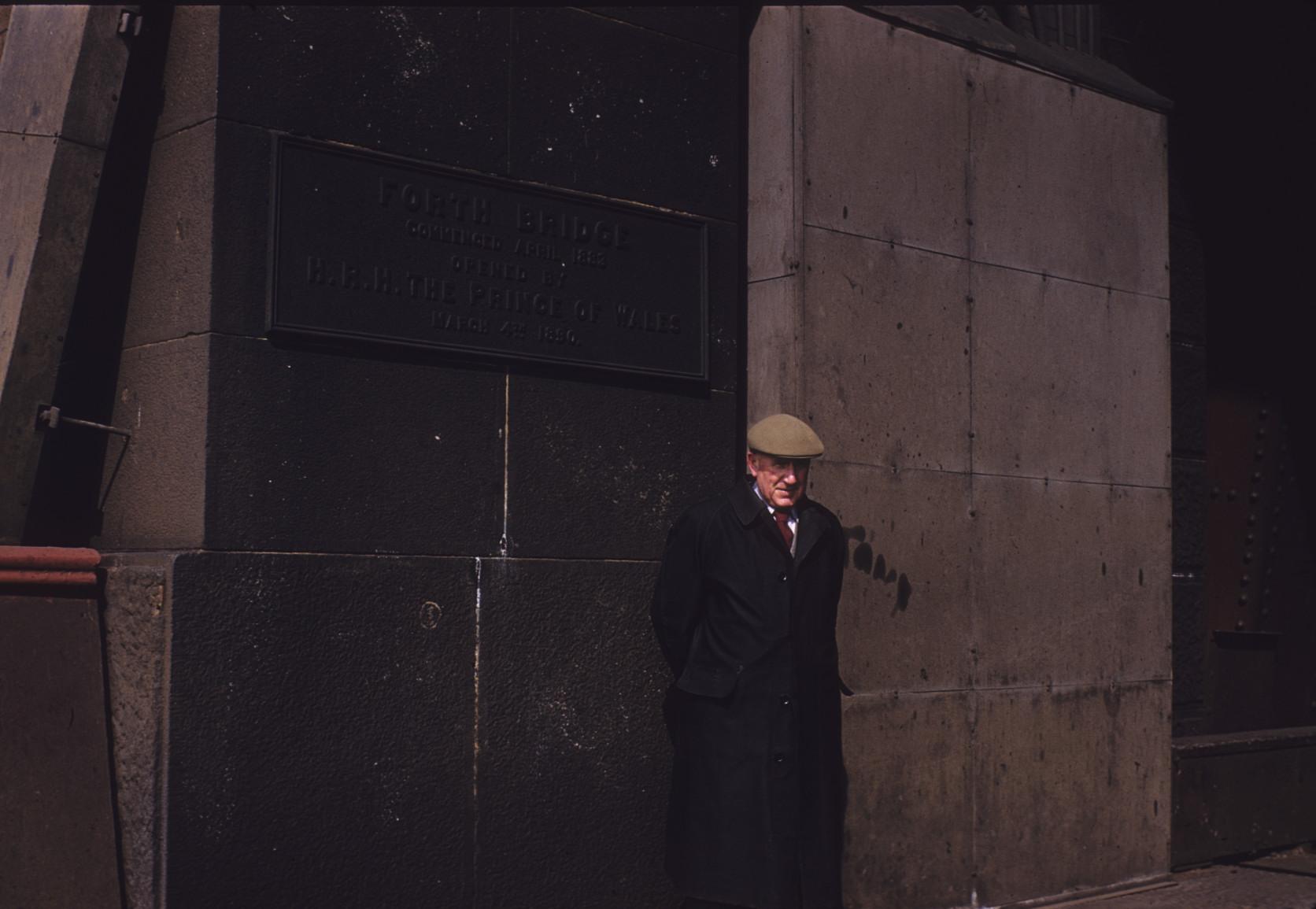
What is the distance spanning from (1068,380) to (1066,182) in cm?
100

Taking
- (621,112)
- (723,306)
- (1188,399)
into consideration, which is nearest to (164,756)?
(723,306)

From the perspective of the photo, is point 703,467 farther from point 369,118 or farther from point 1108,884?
point 1108,884

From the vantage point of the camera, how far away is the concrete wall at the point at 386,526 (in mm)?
5203

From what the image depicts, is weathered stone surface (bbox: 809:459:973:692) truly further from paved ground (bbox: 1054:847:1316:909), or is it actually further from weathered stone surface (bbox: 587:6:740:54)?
weathered stone surface (bbox: 587:6:740:54)

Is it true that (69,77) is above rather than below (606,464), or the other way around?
above

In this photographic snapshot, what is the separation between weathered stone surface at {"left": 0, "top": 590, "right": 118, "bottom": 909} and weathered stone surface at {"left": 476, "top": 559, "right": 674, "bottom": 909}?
134cm

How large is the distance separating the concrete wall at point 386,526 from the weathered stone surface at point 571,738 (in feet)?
0.04

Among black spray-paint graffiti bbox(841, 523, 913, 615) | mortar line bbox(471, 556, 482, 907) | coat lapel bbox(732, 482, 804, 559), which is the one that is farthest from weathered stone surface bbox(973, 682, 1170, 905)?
mortar line bbox(471, 556, 482, 907)

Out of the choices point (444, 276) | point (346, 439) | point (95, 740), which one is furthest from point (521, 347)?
point (95, 740)

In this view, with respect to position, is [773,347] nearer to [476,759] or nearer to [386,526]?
[386,526]

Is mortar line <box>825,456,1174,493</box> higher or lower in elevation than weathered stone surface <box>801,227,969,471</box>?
lower

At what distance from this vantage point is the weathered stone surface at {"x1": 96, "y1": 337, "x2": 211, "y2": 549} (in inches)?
206

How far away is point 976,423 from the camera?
25.0 ft

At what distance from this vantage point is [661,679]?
21.1ft
